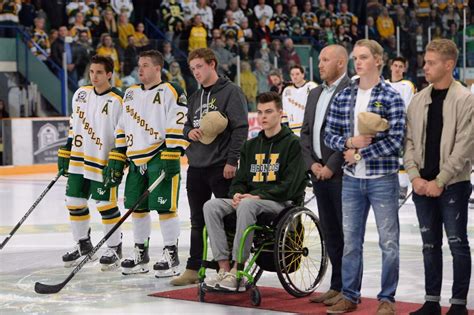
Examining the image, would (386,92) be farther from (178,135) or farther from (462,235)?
(178,135)

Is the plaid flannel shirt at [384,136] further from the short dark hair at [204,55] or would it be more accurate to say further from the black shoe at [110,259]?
the black shoe at [110,259]

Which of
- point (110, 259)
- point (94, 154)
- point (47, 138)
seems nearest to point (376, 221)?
point (110, 259)

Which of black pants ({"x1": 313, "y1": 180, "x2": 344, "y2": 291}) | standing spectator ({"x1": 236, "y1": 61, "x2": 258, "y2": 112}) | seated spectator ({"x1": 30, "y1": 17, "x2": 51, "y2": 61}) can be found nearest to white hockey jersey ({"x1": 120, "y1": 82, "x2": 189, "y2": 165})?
black pants ({"x1": 313, "y1": 180, "x2": 344, "y2": 291})

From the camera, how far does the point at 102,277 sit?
20.7 ft

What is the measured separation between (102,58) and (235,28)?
11.2 meters

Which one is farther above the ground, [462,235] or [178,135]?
[178,135]

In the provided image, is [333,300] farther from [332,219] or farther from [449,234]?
[449,234]

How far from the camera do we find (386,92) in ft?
15.7

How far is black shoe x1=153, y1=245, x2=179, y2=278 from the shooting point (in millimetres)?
6238

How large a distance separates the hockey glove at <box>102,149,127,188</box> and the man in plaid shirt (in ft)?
6.20

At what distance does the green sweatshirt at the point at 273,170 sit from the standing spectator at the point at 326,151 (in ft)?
0.76

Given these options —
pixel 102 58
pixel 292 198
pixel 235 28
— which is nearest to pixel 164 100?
pixel 102 58

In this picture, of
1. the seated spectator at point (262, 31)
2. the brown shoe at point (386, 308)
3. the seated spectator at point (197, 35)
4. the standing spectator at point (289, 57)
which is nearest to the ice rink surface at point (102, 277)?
the brown shoe at point (386, 308)

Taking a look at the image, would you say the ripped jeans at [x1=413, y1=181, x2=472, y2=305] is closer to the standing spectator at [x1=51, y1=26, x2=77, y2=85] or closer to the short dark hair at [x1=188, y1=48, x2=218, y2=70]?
the short dark hair at [x1=188, y1=48, x2=218, y2=70]
